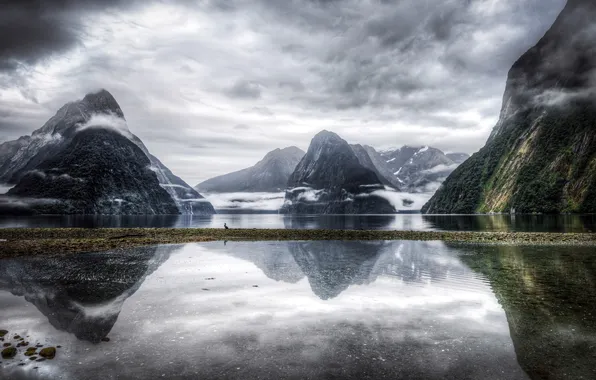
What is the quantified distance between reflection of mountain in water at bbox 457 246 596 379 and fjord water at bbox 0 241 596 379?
0.22ft

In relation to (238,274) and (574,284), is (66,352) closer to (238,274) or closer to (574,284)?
(238,274)

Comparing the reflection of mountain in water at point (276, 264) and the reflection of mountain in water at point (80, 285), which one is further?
the reflection of mountain in water at point (276, 264)

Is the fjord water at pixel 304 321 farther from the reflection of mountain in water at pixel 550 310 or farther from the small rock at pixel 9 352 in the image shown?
the small rock at pixel 9 352

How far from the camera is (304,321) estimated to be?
1548 centimetres

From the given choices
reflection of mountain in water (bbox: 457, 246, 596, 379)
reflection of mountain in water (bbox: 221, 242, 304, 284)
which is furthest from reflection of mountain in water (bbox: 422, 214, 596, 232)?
reflection of mountain in water (bbox: 221, 242, 304, 284)

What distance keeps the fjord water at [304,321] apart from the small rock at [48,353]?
28 centimetres

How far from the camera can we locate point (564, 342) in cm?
1262

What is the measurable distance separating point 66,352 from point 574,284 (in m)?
25.8

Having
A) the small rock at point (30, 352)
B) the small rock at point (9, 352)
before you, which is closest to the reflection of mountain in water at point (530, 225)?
the small rock at point (30, 352)

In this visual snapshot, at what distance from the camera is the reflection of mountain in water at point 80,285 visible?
15297mm

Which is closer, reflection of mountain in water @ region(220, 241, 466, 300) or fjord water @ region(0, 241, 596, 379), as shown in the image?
fjord water @ region(0, 241, 596, 379)

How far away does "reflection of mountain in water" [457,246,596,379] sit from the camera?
35.9 ft

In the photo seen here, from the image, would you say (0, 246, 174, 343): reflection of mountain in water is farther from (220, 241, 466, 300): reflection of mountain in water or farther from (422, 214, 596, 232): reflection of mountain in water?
(422, 214, 596, 232): reflection of mountain in water

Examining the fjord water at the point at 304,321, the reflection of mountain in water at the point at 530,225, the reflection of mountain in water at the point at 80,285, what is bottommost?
the reflection of mountain in water at the point at 530,225
